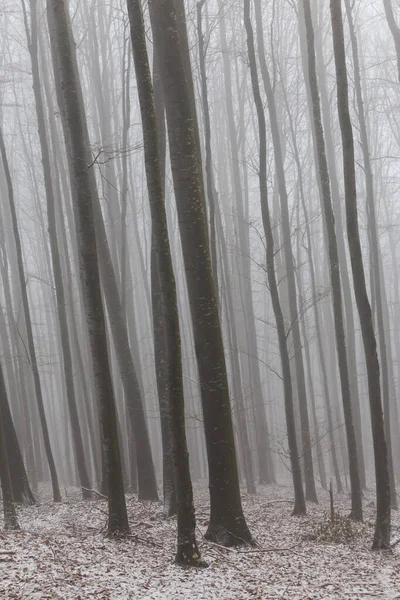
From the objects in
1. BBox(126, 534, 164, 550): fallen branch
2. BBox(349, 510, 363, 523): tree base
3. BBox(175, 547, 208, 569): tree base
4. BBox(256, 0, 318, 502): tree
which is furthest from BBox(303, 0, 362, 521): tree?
BBox(175, 547, 208, 569): tree base

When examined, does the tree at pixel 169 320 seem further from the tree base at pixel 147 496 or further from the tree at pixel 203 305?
the tree base at pixel 147 496

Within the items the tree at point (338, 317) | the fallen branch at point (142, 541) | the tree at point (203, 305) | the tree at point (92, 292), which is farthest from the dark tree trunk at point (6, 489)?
the tree at point (338, 317)

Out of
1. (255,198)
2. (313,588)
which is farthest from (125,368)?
(255,198)

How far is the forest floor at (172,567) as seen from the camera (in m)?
5.22

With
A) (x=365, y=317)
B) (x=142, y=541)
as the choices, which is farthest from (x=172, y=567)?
(x=365, y=317)

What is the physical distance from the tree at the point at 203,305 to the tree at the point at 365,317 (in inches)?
66.8

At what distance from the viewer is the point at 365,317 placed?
7359mm

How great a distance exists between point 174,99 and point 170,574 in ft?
16.7

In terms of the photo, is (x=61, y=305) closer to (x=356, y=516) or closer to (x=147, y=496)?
(x=147, y=496)

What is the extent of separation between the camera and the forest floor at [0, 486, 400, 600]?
17.1 ft

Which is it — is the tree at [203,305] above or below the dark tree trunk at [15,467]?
above

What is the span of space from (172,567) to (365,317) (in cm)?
365

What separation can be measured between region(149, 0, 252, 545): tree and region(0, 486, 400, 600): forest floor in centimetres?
43

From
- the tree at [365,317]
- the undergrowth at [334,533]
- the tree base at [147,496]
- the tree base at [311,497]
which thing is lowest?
the tree base at [311,497]
